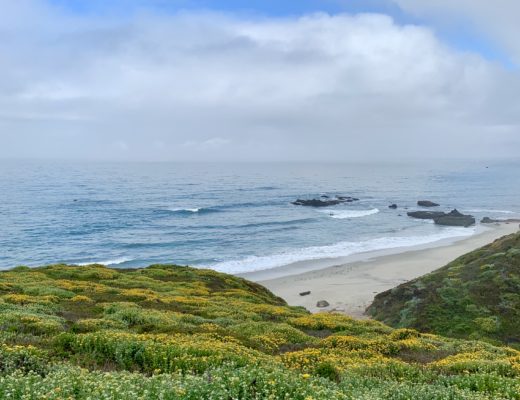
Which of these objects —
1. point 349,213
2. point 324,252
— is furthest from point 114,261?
point 349,213

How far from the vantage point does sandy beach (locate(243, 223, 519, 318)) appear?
46.5 metres

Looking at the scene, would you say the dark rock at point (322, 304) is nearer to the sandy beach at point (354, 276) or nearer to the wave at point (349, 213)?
the sandy beach at point (354, 276)

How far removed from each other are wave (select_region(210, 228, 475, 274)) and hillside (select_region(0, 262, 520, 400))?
37.8 m

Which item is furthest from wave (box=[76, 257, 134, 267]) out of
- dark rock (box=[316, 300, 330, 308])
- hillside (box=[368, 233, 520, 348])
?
hillside (box=[368, 233, 520, 348])

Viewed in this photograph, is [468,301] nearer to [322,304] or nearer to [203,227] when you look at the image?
[322,304]

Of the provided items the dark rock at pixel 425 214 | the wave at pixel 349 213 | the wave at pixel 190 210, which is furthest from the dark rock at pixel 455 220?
the wave at pixel 190 210

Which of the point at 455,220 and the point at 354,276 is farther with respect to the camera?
the point at 455,220

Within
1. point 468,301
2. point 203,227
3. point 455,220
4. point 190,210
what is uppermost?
point 468,301

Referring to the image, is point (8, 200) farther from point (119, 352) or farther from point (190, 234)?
point (119, 352)

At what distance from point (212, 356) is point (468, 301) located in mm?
25618

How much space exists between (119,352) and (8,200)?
137725 mm

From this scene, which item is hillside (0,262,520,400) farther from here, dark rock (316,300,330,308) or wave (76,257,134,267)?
wave (76,257,134,267)

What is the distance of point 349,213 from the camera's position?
11625cm

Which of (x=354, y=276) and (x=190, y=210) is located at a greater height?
(x=190, y=210)
